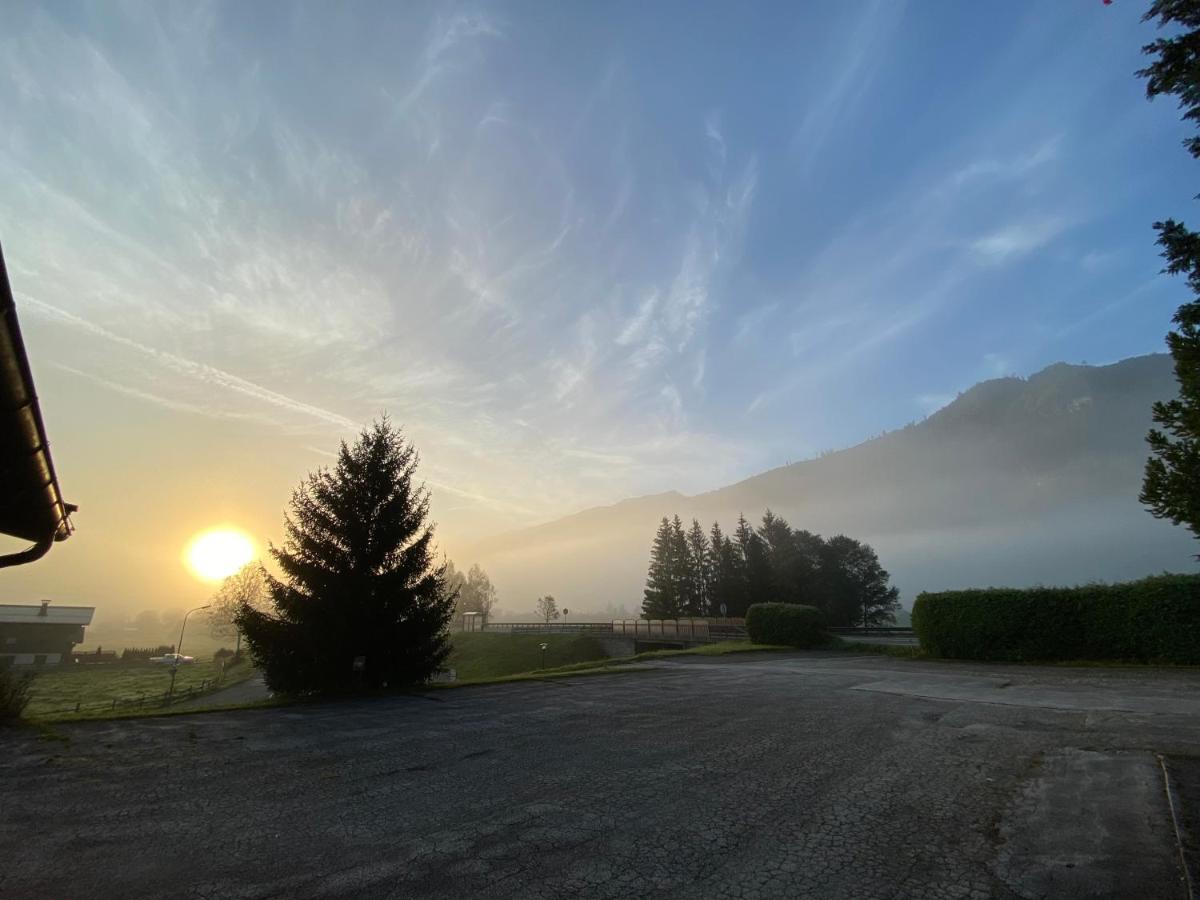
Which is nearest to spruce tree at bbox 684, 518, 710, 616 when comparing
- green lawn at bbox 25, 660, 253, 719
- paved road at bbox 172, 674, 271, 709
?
paved road at bbox 172, 674, 271, 709

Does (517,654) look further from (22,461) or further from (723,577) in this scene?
(22,461)

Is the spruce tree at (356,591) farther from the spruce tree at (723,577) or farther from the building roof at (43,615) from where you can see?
the building roof at (43,615)

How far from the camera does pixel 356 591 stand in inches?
570

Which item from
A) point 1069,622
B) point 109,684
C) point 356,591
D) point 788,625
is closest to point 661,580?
point 788,625

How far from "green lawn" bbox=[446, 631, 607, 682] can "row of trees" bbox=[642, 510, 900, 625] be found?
2125 centimetres

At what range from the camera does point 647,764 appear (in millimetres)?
6441

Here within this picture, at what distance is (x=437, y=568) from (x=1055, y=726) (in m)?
14.6

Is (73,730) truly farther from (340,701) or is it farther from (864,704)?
(864,704)

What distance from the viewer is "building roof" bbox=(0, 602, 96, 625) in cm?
6103

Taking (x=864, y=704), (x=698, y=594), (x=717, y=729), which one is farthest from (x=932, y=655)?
(x=698, y=594)

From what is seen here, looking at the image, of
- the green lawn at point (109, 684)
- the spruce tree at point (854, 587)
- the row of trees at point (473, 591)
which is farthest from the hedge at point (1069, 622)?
the row of trees at point (473, 591)

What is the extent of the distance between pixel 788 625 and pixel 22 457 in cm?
3553

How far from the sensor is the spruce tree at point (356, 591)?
44.7 feet

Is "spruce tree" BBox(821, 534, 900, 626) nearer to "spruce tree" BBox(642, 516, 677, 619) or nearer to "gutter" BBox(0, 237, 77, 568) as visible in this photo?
"spruce tree" BBox(642, 516, 677, 619)
